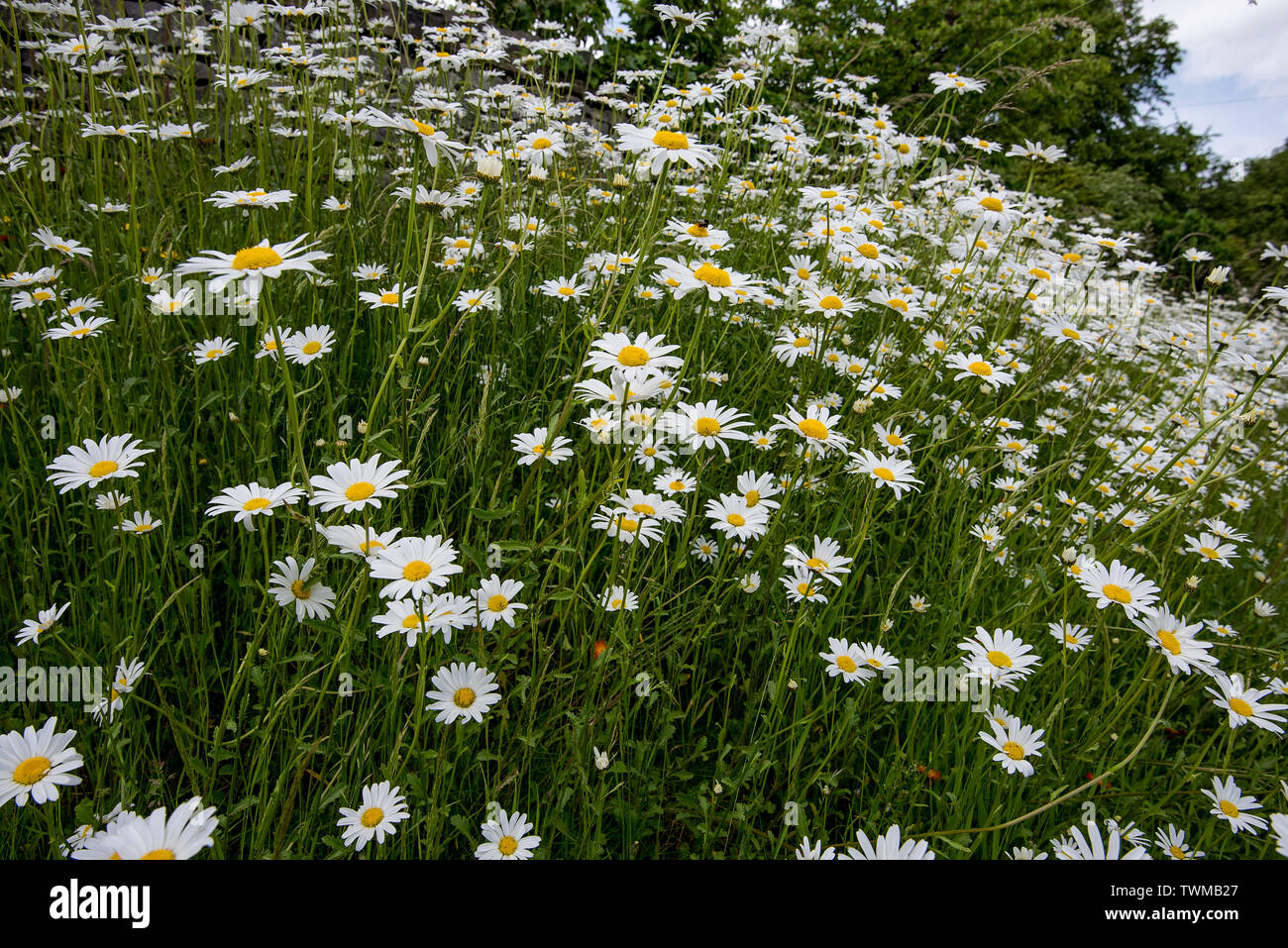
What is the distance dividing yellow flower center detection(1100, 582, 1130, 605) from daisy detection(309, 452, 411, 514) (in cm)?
160

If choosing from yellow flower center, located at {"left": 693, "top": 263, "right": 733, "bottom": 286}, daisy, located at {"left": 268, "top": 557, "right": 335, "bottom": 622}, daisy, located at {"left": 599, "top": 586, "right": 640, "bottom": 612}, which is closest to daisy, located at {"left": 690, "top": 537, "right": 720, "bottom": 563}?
daisy, located at {"left": 599, "top": 586, "right": 640, "bottom": 612}

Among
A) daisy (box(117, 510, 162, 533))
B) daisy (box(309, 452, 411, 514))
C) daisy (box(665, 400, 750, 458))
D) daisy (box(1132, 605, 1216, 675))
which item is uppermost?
daisy (box(665, 400, 750, 458))

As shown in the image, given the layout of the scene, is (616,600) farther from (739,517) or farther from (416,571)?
(416,571)

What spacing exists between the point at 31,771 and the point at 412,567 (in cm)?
65

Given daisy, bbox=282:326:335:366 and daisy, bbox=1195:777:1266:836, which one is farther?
daisy, bbox=282:326:335:366

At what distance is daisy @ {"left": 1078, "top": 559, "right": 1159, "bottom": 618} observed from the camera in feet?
5.06

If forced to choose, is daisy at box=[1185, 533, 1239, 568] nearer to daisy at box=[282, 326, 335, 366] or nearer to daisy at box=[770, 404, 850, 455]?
daisy at box=[770, 404, 850, 455]

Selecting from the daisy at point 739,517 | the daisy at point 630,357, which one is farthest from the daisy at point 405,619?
the daisy at point 739,517

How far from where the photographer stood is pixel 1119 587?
1584 millimetres

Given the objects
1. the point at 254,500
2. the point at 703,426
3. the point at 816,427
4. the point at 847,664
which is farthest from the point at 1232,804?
the point at 254,500

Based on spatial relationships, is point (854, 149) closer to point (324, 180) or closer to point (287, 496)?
point (324, 180)

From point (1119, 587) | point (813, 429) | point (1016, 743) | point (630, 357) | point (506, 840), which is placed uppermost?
point (630, 357)

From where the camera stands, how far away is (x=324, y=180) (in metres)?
3.61

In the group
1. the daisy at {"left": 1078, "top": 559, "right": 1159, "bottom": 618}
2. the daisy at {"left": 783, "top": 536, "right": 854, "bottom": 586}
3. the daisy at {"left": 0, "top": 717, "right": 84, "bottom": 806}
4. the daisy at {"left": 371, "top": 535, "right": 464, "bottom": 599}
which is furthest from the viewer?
the daisy at {"left": 783, "top": 536, "right": 854, "bottom": 586}
